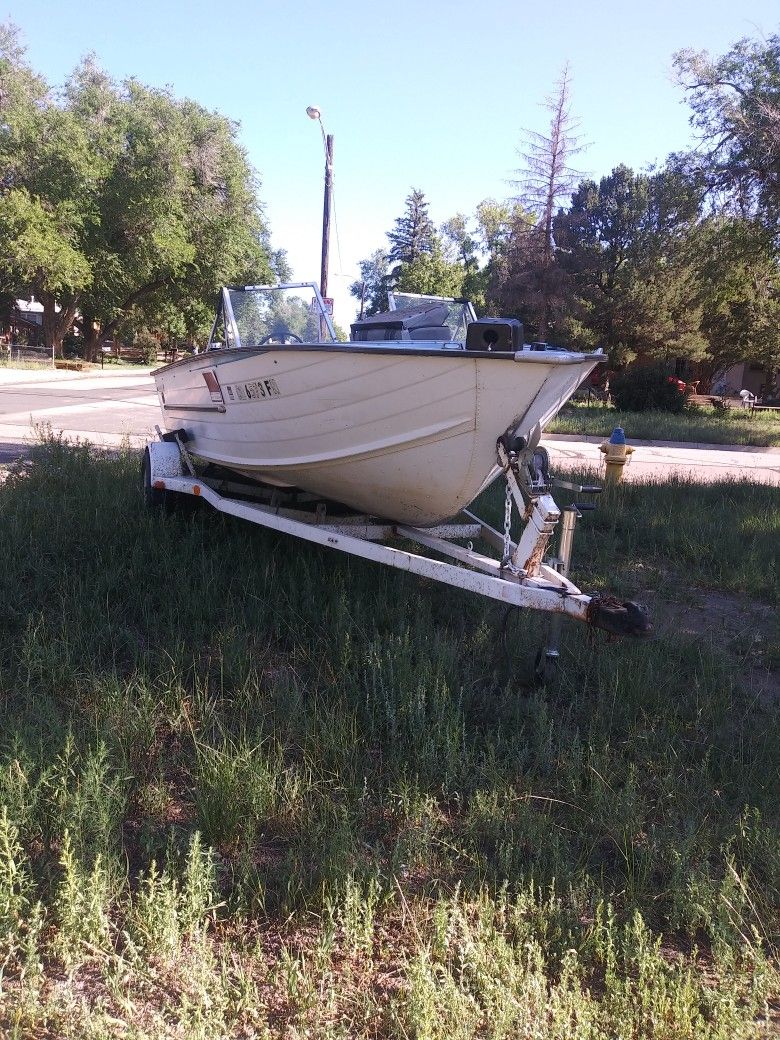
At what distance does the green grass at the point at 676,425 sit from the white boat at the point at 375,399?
41.6 ft

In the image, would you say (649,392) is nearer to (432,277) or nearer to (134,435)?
(134,435)

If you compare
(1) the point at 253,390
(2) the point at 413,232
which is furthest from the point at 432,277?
(1) the point at 253,390

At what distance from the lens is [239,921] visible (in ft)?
8.79

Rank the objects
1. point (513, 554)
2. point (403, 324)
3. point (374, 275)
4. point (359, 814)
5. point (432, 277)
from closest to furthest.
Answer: point (359, 814) < point (513, 554) < point (403, 324) < point (432, 277) < point (374, 275)

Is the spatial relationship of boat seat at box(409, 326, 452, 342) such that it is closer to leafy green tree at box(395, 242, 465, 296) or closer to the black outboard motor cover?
the black outboard motor cover

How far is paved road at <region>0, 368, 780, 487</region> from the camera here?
40.7ft

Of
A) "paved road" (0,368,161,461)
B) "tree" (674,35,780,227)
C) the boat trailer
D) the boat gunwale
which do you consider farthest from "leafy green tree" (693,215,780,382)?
the boat gunwale

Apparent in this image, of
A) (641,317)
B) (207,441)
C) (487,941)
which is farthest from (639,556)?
(641,317)

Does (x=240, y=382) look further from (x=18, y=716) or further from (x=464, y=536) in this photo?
(x=18, y=716)

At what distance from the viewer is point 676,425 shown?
20.2 meters

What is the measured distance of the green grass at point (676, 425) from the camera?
1847cm

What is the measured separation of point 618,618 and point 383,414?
1.79 m

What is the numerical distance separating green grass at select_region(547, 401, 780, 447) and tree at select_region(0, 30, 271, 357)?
76.4 feet

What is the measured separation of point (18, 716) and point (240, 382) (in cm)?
274
